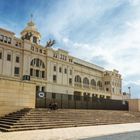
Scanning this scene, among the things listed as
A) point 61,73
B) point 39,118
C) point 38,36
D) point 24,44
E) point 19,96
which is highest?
point 38,36

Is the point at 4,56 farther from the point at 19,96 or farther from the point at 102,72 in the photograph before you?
the point at 102,72

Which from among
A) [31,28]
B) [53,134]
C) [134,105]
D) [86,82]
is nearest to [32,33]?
[31,28]

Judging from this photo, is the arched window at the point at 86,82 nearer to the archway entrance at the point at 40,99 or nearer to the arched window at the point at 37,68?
the arched window at the point at 37,68

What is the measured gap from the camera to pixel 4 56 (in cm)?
4591

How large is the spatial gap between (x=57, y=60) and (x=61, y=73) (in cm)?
365

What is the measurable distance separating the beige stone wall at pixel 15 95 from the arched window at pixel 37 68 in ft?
87.3

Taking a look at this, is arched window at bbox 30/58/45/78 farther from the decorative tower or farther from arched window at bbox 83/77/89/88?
arched window at bbox 83/77/89/88

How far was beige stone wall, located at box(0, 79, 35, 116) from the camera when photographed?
22481 mm

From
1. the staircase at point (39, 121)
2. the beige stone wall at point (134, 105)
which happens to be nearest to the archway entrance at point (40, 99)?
the staircase at point (39, 121)

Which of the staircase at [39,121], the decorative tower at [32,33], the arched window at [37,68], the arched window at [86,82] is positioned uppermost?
the decorative tower at [32,33]

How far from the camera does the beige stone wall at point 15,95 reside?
22481 mm

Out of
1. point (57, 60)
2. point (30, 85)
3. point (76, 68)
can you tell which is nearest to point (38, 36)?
point (57, 60)

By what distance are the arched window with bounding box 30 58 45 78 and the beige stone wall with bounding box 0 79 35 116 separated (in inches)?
1047

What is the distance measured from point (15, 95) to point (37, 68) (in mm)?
29544
